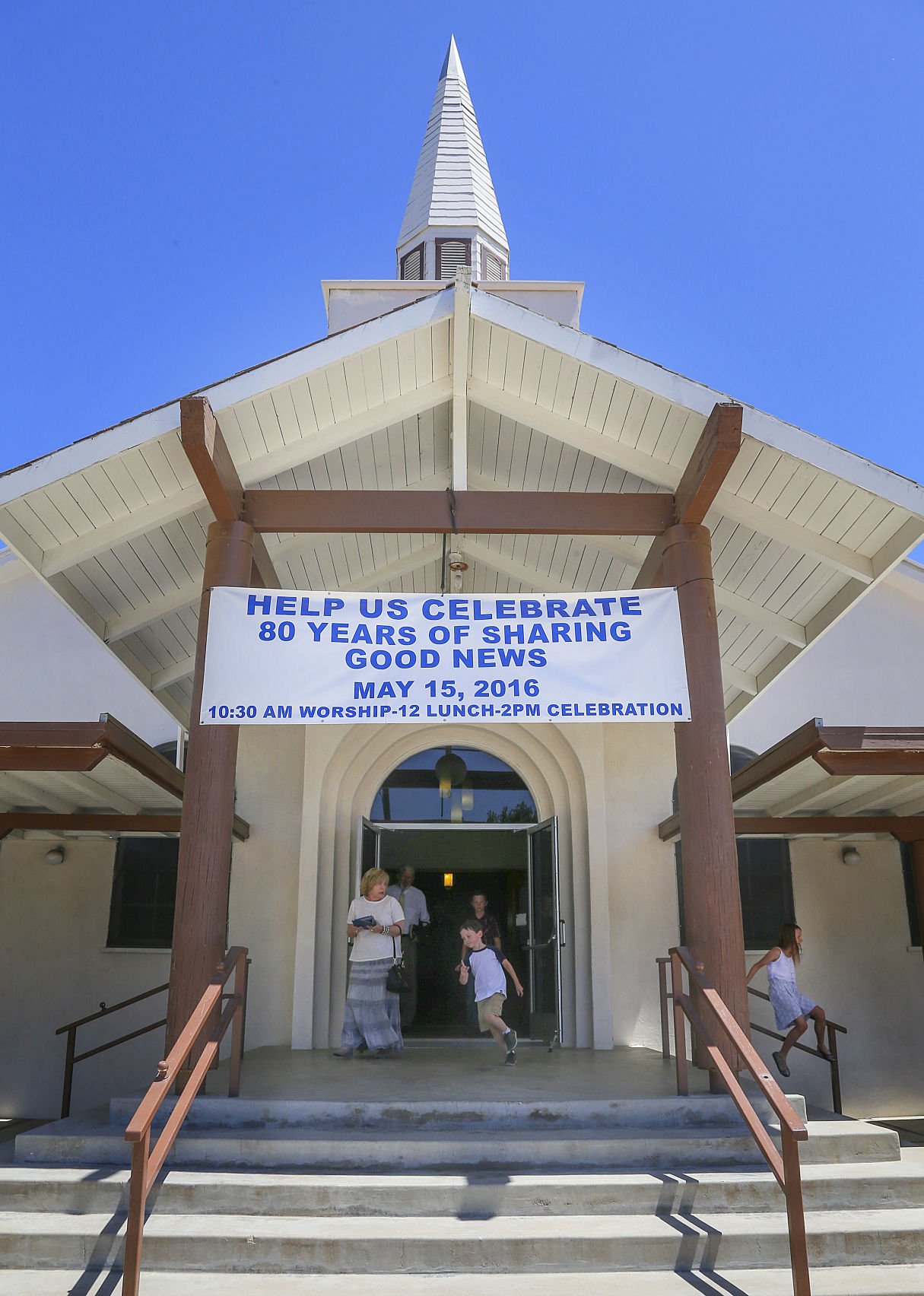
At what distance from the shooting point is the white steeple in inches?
696

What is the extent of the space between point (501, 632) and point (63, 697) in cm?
791

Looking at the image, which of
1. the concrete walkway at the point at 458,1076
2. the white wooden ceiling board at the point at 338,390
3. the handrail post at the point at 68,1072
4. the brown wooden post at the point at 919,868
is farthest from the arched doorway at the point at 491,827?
the white wooden ceiling board at the point at 338,390

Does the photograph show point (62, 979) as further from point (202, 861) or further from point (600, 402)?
point (600, 402)

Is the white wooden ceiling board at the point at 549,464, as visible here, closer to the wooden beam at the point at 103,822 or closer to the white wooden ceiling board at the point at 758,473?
the white wooden ceiling board at the point at 758,473

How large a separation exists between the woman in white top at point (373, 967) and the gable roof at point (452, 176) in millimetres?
12702

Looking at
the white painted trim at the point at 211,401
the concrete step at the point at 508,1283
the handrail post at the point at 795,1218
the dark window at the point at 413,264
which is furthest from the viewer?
the dark window at the point at 413,264

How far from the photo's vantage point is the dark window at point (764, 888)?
1168 cm

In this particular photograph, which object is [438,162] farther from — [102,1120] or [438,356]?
[102,1120]

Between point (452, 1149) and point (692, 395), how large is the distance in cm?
518

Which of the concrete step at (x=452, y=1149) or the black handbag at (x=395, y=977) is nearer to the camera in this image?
the concrete step at (x=452, y=1149)

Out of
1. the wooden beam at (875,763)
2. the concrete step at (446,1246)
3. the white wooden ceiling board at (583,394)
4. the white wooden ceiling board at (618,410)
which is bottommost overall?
the concrete step at (446,1246)

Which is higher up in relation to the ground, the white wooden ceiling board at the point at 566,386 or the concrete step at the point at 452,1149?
the white wooden ceiling board at the point at 566,386

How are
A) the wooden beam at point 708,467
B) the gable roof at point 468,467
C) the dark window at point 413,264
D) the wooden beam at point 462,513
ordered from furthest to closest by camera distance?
the dark window at point 413,264, the wooden beam at point 462,513, the gable roof at point 468,467, the wooden beam at point 708,467

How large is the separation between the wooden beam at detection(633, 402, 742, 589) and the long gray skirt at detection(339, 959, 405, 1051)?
4.08 metres
